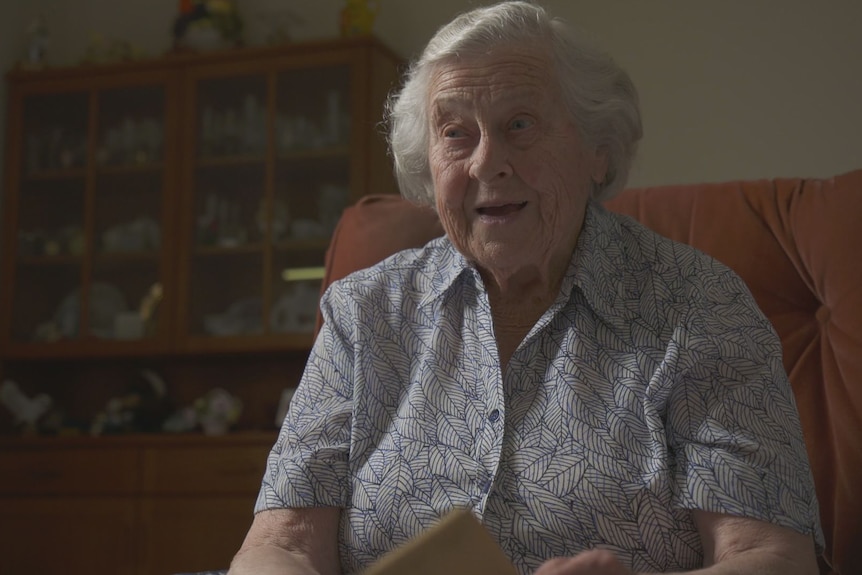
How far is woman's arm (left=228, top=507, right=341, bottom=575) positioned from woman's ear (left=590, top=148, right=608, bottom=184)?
530 millimetres

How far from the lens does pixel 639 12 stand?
3.10 meters

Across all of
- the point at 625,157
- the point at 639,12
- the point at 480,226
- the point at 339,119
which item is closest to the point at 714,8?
the point at 639,12

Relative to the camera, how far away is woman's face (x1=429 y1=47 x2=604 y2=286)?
123cm

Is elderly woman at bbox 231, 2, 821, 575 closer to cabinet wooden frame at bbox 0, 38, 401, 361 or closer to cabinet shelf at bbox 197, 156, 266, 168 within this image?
cabinet wooden frame at bbox 0, 38, 401, 361

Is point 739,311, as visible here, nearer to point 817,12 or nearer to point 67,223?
point 817,12

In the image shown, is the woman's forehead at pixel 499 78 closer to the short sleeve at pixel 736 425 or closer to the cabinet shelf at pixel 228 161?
the short sleeve at pixel 736 425

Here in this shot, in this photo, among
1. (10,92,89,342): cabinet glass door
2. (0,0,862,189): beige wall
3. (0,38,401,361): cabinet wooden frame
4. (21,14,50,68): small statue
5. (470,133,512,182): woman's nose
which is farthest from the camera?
(21,14,50,68): small statue

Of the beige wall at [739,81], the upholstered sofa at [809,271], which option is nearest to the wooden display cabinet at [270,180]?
the beige wall at [739,81]

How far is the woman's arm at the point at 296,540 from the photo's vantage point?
1.11 m

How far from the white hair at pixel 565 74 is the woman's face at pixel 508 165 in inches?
0.7

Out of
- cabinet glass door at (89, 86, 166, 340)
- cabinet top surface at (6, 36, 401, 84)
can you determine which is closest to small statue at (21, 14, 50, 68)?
cabinet top surface at (6, 36, 401, 84)

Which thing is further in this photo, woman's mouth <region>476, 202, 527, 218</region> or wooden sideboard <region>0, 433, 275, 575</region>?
wooden sideboard <region>0, 433, 275, 575</region>

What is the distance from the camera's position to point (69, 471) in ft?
10.1

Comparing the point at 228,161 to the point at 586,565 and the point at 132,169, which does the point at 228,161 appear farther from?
the point at 586,565
